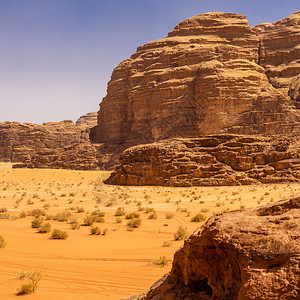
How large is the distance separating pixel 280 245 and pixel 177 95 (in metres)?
66.1

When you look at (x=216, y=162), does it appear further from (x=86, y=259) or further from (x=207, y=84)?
(x=207, y=84)

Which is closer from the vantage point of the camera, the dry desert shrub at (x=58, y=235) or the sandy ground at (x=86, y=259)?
the sandy ground at (x=86, y=259)

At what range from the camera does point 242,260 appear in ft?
8.33

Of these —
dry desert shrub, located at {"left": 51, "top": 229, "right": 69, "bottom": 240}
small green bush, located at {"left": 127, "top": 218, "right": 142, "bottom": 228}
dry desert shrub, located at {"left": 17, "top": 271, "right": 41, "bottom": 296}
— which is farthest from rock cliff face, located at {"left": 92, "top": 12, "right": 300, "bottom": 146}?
dry desert shrub, located at {"left": 17, "top": 271, "right": 41, "bottom": 296}

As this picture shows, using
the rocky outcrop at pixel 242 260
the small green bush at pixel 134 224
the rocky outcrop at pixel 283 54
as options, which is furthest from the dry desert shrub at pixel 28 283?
the rocky outcrop at pixel 283 54

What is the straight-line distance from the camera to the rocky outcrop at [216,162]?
29.7 metres

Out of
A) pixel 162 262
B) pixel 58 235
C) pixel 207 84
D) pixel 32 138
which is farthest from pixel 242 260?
pixel 32 138

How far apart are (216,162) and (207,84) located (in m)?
35.8

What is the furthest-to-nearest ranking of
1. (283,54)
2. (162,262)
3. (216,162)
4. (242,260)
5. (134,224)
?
1. (283,54)
2. (216,162)
3. (134,224)
4. (162,262)
5. (242,260)

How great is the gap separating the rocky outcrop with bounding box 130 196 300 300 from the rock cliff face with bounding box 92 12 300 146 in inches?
2322

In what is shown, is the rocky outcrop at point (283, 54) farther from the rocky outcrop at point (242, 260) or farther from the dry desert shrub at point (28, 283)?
the rocky outcrop at point (242, 260)

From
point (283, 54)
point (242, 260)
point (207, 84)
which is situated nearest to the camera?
point (242, 260)

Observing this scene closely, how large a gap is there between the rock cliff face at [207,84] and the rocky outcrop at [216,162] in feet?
94.2

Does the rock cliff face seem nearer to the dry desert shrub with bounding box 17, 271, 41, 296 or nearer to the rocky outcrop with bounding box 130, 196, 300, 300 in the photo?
the dry desert shrub with bounding box 17, 271, 41, 296
